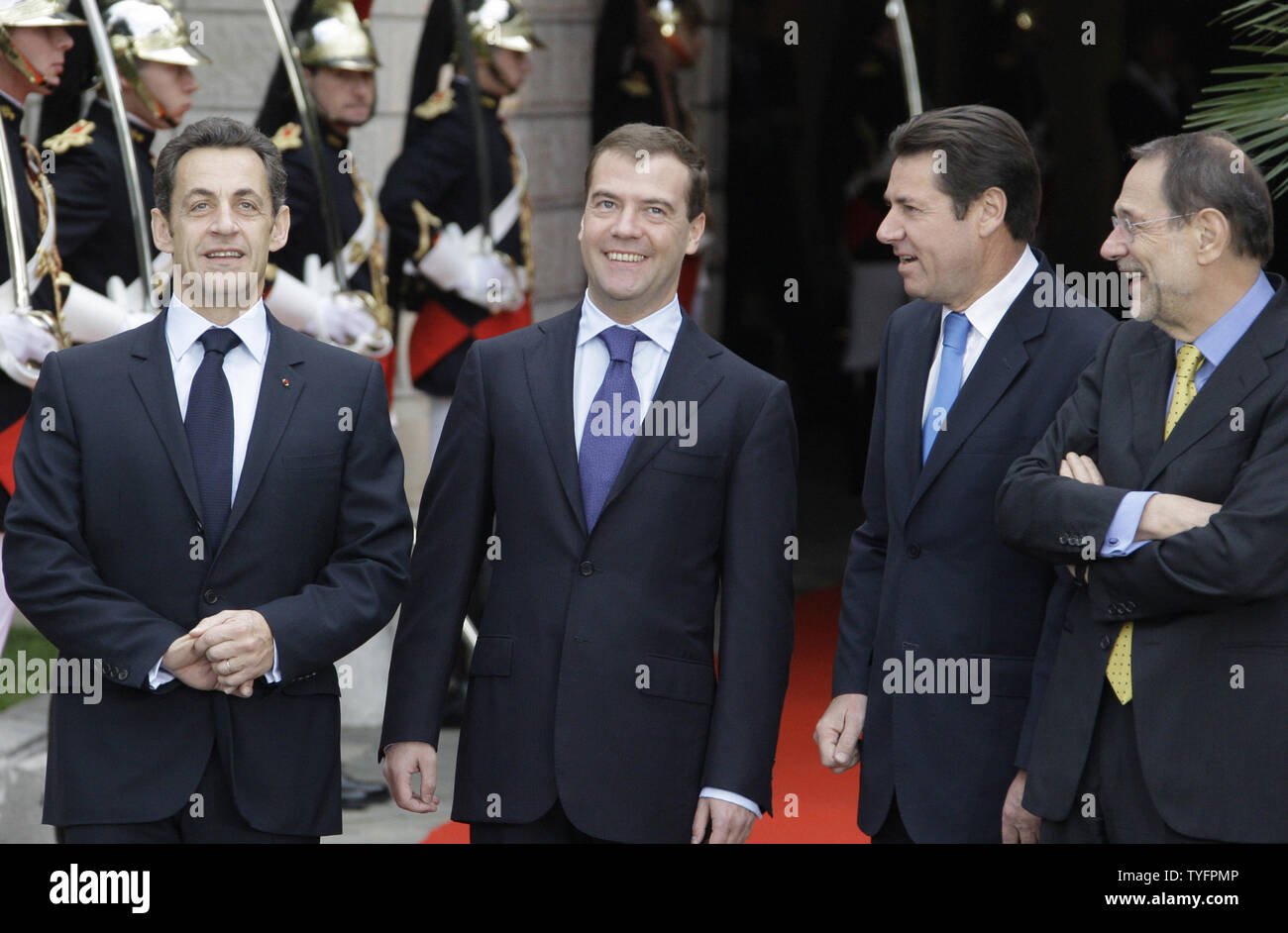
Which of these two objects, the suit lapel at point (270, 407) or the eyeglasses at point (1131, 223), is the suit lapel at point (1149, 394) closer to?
the eyeglasses at point (1131, 223)

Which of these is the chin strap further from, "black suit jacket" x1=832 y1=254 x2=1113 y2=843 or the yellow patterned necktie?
the yellow patterned necktie

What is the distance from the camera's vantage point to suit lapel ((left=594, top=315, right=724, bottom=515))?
11.1 feet

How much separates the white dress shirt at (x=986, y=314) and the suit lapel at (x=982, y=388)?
30 millimetres

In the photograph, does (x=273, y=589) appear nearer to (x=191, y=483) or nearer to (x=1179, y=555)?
(x=191, y=483)

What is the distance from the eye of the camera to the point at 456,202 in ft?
22.2

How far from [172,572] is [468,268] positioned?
3.54 m

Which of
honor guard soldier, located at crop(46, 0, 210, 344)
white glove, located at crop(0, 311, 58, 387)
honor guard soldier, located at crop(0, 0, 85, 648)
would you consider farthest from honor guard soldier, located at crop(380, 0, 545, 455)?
white glove, located at crop(0, 311, 58, 387)

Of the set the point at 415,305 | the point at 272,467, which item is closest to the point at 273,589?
the point at 272,467

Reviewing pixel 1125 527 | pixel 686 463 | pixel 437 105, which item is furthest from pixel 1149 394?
pixel 437 105

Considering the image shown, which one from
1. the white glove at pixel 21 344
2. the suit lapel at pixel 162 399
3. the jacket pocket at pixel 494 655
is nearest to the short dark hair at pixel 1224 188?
the jacket pocket at pixel 494 655

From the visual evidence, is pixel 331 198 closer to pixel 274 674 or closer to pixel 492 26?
pixel 492 26

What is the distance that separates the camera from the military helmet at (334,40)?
6.32 m

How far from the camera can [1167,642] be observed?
3.14 metres

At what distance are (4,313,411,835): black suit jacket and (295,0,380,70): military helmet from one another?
316 cm
